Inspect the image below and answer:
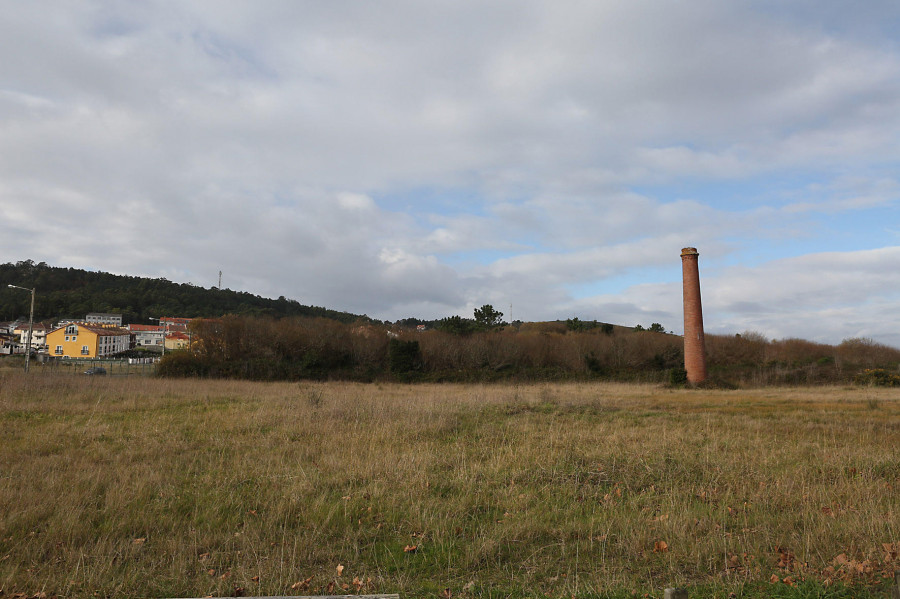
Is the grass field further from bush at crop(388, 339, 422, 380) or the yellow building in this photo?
the yellow building

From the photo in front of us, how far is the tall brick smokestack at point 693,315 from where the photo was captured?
33.2 meters

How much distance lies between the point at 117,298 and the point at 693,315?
10043 cm

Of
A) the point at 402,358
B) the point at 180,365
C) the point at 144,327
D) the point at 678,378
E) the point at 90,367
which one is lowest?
the point at 678,378

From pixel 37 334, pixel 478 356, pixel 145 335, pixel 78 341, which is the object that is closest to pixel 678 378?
pixel 478 356

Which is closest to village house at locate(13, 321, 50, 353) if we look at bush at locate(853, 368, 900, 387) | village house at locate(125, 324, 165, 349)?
village house at locate(125, 324, 165, 349)

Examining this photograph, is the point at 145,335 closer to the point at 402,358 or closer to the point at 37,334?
the point at 37,334

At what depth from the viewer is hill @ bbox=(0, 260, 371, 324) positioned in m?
86.9

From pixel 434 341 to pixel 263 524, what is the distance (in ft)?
136

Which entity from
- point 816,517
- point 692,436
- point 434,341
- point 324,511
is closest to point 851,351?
point 434,341

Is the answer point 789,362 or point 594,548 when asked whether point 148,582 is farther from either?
point 789,362

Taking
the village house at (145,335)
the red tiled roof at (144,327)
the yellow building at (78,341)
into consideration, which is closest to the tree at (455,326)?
the yellow building at (78,341)

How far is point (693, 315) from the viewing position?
33.4 meters

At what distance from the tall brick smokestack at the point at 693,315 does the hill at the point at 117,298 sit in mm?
59310

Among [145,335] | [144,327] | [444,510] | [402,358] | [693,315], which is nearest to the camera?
[444,510]
